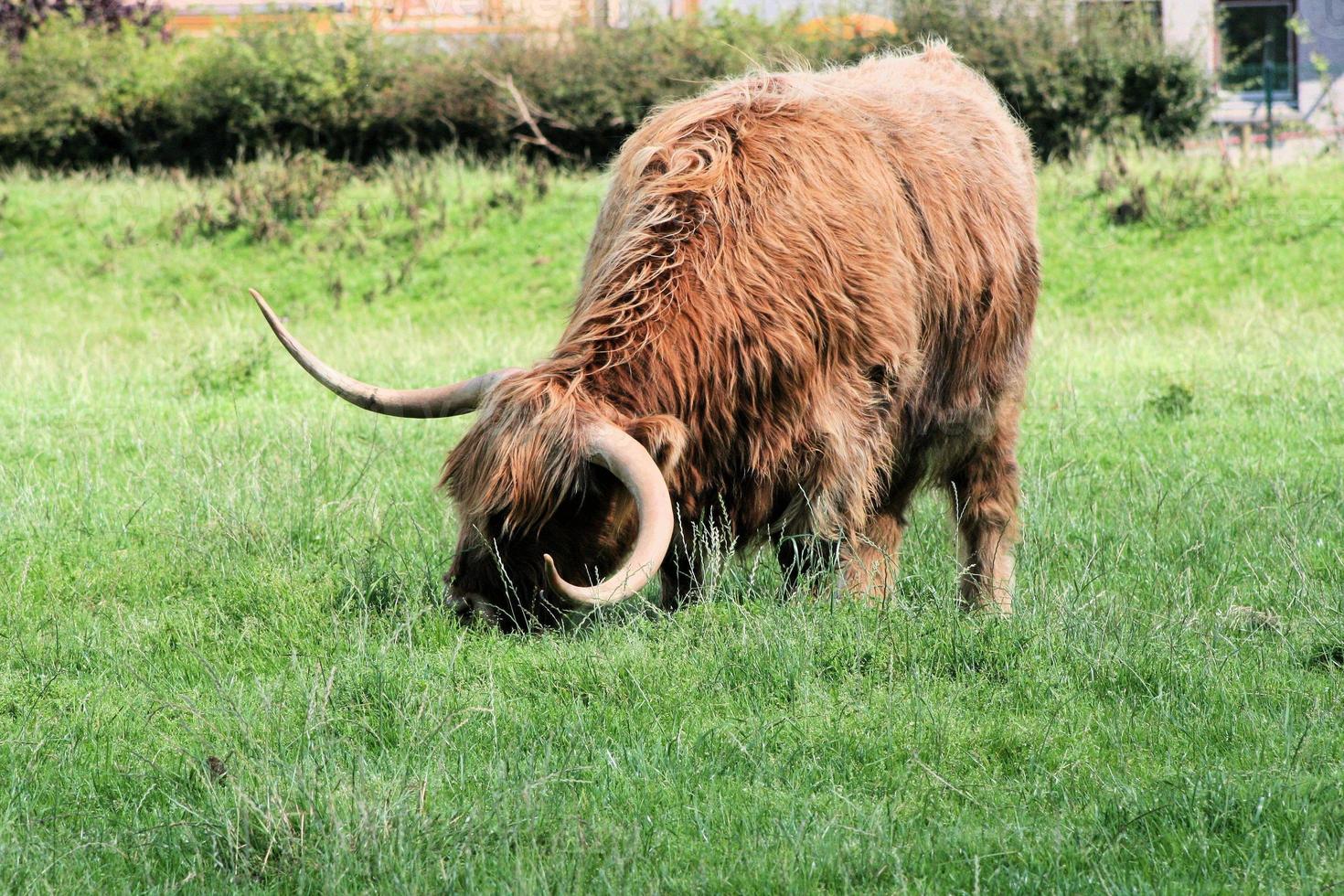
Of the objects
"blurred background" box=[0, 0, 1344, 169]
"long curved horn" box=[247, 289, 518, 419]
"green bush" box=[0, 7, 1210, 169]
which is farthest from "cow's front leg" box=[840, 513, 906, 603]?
"green bush" box=[0, 7, 1210, 169]

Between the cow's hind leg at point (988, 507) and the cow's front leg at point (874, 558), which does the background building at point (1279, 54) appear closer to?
the cow's hind leg at point (988, 507)

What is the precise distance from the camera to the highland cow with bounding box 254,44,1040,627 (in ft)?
14.4

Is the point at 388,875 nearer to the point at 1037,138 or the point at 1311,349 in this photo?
the point at 1311,349

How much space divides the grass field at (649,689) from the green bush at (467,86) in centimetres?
1061

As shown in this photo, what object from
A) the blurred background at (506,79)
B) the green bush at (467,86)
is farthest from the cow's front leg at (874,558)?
the green bush at (467,86)

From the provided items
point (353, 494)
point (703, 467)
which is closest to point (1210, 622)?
point (703, 467)

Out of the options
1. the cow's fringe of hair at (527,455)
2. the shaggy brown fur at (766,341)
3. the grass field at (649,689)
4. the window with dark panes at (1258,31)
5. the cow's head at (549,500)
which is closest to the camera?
the grass field at (649,689)

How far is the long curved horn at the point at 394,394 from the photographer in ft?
16.1

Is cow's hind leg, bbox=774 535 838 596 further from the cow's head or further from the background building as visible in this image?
the background building

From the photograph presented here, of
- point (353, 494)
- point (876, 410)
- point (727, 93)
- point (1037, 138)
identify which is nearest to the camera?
point (876, 410)

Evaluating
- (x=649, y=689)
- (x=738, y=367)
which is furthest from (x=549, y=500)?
(x=738, y=367)

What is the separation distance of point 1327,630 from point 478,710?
2637 mm

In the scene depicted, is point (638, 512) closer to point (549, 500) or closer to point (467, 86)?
point (549, 500)

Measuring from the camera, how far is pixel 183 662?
4574 millimetres
